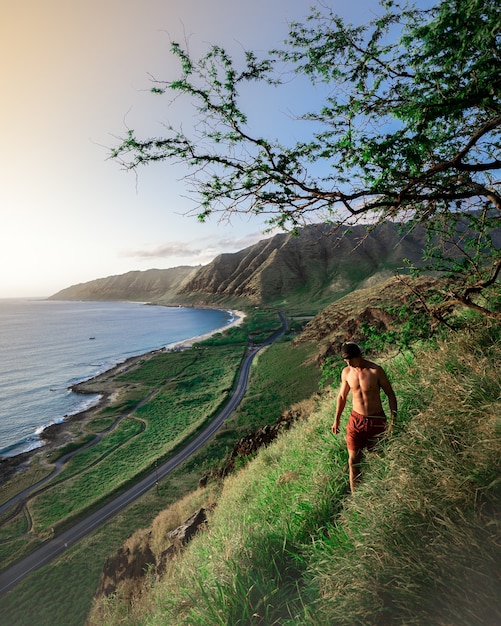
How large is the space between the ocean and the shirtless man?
4583 cm

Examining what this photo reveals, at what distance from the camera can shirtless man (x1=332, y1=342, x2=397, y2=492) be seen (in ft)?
16.2

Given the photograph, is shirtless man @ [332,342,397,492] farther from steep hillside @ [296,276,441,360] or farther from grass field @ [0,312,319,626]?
steep hillside @ [296,276,441,360]

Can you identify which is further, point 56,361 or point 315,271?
point 315,271

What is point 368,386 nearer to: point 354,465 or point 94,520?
point 354,465

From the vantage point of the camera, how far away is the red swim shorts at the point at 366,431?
5004 millimetres

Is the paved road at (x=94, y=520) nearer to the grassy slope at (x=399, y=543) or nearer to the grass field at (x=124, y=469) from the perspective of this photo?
the grass field at (x=124, y=469)

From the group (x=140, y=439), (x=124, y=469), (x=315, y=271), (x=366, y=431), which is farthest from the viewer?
(x=315, y=271)

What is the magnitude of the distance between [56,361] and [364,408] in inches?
3801

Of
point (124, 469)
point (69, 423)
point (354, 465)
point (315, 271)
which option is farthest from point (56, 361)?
point (315, 271)

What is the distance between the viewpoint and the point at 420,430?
3.95 metres

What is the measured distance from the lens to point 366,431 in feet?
16.5

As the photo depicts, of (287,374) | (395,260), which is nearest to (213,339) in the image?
(287,374)

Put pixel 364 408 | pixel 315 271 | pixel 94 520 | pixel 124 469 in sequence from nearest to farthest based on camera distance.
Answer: pixel 364 408
pixel 94 520
pixel 124 469
pixel 315 271

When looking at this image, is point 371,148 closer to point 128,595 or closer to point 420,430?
point 420,430
